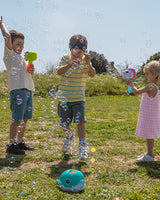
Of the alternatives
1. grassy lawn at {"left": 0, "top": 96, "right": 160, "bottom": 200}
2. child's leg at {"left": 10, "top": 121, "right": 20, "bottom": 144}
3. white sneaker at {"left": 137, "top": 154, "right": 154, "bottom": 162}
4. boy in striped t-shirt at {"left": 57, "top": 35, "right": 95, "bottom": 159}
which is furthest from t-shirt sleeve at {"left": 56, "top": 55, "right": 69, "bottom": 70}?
white sneaker at {"left": 137, "top": 154, "right": 154, "bottom": 162}

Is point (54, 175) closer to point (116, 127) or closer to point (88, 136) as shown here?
point (88, 136)

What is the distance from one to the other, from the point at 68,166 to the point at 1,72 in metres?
12.2

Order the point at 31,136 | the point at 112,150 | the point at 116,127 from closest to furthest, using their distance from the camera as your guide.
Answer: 1. the point at 112,150
2. the point at 31,136
3. the point at 116,127

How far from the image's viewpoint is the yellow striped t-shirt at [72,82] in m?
3.26

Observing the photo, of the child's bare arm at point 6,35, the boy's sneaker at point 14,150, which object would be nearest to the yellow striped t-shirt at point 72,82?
the child's bare arm at point 6,35

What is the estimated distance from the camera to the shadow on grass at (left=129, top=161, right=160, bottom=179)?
2781mm

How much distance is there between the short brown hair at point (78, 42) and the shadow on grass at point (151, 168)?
156 cm

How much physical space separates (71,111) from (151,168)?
121cm

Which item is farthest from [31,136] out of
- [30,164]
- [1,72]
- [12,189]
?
[1,72]

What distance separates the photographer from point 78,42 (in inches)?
120

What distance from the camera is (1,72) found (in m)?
14.2

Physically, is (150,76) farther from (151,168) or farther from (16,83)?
(16,83)

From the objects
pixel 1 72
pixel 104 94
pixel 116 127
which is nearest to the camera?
pixel 116 127

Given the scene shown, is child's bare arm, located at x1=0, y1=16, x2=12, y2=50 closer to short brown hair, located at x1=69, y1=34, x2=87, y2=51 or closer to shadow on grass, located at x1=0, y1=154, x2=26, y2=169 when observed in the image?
short brown hair, located at x1=69, y1=34, x2=87, y2=51
